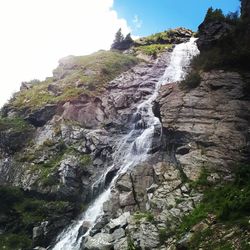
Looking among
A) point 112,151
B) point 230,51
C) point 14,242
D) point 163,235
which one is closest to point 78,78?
point 112,151

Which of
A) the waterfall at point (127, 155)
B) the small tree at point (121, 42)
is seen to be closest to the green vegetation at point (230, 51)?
the waterfall at point (127, 155)

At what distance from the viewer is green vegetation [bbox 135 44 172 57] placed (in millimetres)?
75387

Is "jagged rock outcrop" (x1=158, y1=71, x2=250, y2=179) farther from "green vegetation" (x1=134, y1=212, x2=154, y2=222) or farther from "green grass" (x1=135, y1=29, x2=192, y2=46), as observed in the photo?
"green grass" (x1=135, y1=29, x2=192, y2=46)

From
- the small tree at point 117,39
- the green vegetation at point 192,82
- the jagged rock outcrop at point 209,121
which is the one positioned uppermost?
the small tree at point 117,39

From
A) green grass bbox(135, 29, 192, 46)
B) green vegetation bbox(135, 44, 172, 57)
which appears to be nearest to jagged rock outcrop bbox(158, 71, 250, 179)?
green vegetation bbox(135, 44, 172, 57)

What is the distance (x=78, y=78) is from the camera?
62.6 metres

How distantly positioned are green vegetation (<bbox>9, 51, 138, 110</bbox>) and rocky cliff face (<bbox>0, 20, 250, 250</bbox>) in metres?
0.33

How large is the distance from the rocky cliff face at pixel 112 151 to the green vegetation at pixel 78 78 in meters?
0.33

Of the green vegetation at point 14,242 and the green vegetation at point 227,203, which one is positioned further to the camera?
the green vegetation at point 14,242

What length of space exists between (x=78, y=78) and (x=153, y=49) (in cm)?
2121

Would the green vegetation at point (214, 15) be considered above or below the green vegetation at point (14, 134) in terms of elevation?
above

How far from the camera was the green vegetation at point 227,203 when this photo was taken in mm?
21234

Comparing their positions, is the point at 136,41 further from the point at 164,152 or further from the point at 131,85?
the point at 164,152

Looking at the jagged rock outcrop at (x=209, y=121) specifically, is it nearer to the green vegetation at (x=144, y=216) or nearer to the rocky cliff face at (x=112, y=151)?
the rocky cliff face at (x=112, y=151)
